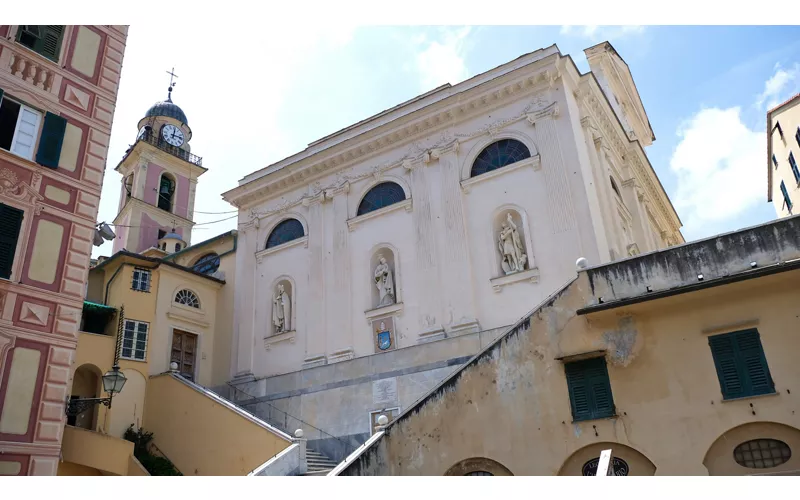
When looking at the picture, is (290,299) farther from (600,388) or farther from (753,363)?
(753,363)

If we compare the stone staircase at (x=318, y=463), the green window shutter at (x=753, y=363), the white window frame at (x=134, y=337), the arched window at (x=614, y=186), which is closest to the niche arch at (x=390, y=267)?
the stone staircase at (x=318, y=463)

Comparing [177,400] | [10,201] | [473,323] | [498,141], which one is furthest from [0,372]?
[498,141]

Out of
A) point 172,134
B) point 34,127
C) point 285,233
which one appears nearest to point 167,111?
point 172,134

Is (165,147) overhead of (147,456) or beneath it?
overhead

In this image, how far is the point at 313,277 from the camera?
22609 mm

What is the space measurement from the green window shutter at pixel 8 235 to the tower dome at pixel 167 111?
95.6 feet

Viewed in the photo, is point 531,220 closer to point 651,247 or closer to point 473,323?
point 473,323

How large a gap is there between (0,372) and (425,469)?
24.6ft

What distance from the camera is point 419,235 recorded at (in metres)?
20.7

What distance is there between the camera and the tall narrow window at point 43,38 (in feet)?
39.6

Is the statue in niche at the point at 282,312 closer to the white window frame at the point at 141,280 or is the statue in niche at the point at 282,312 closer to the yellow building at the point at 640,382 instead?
the white window frame at the point at 141,280

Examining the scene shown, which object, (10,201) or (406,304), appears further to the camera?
(406,304)

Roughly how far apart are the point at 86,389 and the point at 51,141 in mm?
10125

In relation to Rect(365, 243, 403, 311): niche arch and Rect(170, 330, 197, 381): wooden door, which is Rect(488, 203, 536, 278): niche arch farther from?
Rect(170, 330, 197, 381): wooden door
